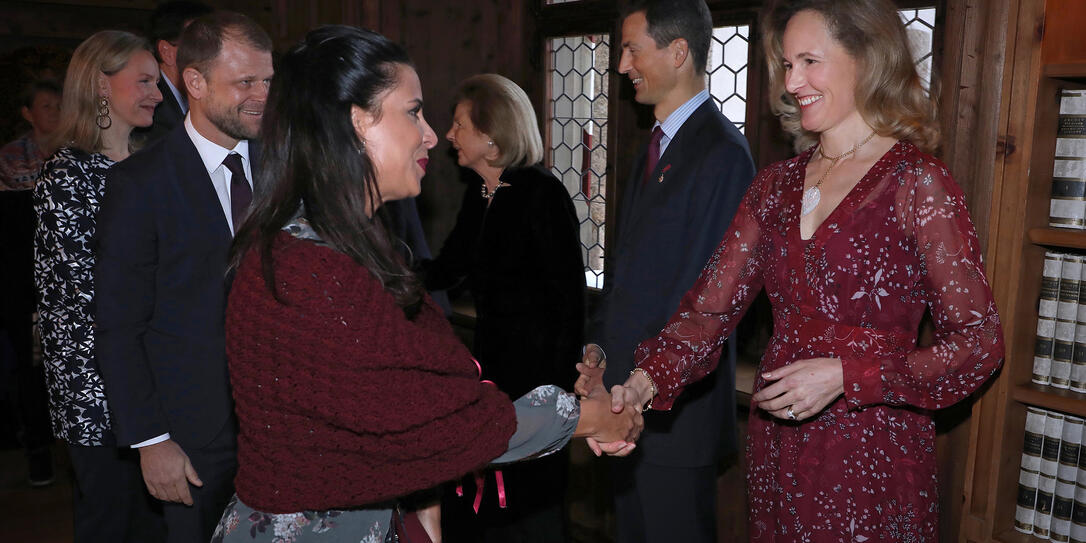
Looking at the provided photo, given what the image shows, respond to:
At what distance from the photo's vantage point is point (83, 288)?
7.76 ft

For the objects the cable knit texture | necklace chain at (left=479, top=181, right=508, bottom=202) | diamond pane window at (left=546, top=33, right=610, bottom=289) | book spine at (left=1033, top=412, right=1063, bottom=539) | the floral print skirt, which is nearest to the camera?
the cable knit texture

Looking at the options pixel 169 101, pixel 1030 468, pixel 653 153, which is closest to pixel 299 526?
pixel 653 153

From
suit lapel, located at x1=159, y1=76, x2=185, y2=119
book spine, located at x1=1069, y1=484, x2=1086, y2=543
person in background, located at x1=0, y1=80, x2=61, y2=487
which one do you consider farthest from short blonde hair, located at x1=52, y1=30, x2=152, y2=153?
book spine, located at x1=1069, y1=484, x2=1086, y2=543

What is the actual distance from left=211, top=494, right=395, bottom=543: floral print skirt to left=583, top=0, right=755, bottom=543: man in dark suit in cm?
104

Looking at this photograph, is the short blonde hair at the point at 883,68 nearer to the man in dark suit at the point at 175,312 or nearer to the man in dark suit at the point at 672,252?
the man in dark suit at the point at 672,252

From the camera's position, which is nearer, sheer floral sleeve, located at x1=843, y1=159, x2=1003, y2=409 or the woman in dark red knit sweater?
the woman in dark red knit sweater

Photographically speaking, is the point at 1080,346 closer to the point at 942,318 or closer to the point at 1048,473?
the point at 1048,473

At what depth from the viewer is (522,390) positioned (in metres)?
3.16

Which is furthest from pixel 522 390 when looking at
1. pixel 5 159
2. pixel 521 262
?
pixel 5 159

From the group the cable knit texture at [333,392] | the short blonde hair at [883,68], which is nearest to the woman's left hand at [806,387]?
the short blonde hair at [883,68]

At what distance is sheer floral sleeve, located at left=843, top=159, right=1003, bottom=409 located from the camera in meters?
1.61

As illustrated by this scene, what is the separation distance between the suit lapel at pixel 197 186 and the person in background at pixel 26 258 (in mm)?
2068

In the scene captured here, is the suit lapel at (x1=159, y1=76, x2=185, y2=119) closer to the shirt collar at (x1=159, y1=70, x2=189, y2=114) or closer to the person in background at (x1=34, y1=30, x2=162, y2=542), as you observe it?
the shirt collar at (x1=159, y1=70, x2=189, y2=114)

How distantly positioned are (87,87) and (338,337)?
1.87m
